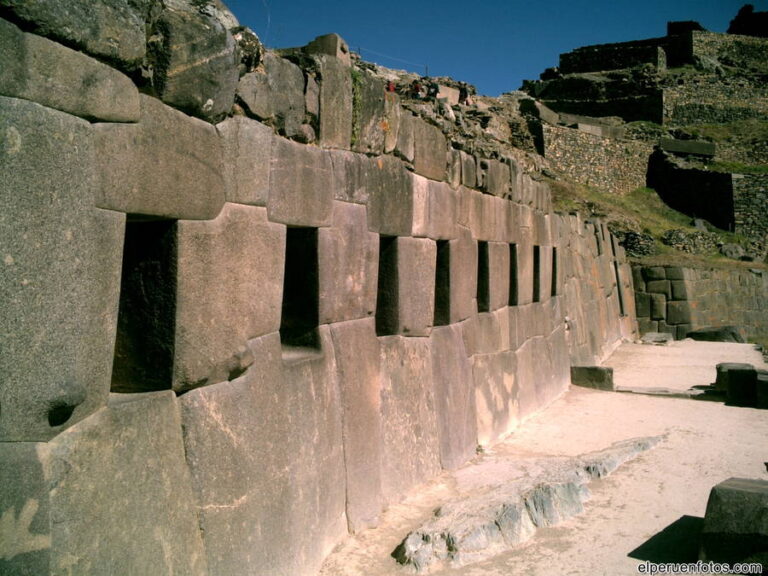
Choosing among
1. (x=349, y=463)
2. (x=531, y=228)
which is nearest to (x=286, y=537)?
(x=349, y=463)

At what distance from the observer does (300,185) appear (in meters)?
3.86

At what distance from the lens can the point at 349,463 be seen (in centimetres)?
427

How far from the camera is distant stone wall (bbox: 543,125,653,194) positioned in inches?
1353

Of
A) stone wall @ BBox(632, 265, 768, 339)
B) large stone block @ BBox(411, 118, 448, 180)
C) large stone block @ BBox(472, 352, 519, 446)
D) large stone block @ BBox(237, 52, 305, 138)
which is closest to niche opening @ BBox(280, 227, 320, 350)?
large stone block @ BBox(237, 52, 305, 138)

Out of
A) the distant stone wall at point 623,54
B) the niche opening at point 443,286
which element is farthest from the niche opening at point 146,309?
the distant stone wall at point 623,54

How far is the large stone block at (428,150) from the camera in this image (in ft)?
17.5

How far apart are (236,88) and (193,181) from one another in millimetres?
571

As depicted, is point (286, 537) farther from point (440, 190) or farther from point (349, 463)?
point (440, 190)

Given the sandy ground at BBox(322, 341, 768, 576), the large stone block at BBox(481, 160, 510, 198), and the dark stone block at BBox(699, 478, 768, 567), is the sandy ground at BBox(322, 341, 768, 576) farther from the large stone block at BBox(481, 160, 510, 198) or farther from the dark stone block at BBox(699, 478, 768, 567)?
the large stone block at BBox(481, 160, 510, 198)

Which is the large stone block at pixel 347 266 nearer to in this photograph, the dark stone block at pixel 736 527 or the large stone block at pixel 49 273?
the large stone block at pixel 49 273

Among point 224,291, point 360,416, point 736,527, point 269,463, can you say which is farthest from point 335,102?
point 736,527

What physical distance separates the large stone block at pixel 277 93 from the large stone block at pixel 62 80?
0.84 meters

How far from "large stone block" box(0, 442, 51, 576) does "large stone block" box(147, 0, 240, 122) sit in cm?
141

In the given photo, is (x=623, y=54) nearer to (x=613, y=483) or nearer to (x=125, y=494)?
(x=613, y=483)
